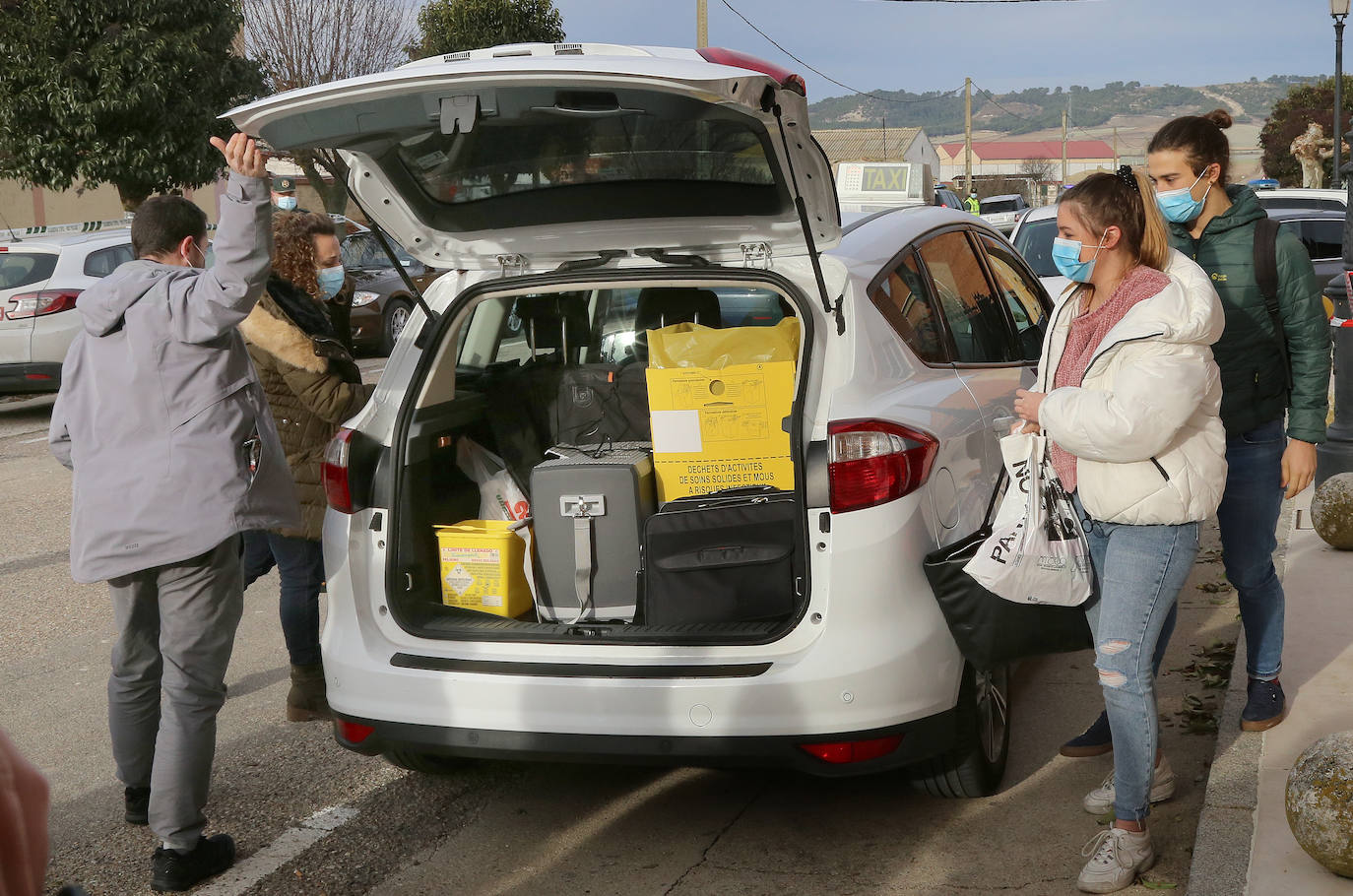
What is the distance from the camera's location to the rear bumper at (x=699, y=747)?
338 cm

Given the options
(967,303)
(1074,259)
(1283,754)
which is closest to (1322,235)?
(967,303)

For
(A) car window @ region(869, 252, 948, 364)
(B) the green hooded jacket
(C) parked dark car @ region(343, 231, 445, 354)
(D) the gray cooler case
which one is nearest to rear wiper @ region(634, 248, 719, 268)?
(A) car window @ region(869, 252, 948, 364)

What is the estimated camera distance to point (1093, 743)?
4.26 m

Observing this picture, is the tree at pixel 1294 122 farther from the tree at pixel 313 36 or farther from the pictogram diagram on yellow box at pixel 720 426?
the pictogram diagram on yellow box at pixel 720 426

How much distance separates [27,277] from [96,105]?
8634mm

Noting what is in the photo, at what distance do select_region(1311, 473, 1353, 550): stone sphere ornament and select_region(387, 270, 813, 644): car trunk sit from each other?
304 centimetres

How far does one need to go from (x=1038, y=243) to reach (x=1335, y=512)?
647cm

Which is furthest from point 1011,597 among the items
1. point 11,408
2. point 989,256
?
point 11,408

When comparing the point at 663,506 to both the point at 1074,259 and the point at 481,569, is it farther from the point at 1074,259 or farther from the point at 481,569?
the point at 1074,259

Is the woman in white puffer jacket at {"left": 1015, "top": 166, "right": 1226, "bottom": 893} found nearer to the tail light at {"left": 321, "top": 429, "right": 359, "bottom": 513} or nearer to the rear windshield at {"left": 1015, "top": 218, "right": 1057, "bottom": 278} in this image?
the tail light at {"left": 321, "top": 429, "right": 359, "bottom": 513}

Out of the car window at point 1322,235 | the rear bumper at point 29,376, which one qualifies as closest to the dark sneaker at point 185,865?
the rear bumper at point 29,376

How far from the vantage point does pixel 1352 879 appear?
316 centimetres

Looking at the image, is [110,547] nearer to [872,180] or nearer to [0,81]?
[872,180]

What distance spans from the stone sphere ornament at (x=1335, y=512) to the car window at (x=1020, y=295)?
1.71m
